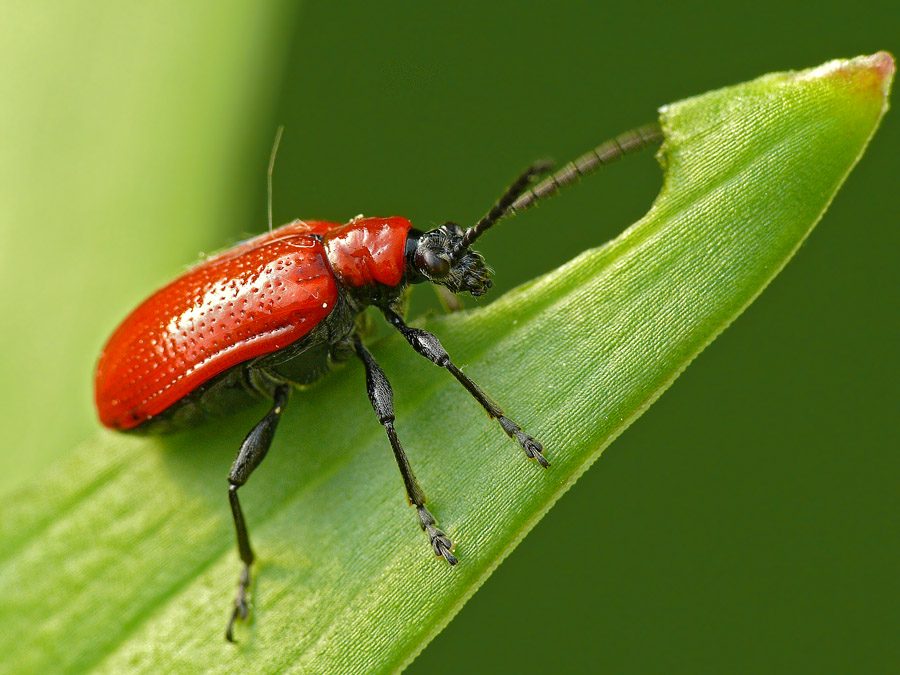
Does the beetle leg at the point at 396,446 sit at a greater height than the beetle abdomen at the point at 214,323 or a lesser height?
lesser

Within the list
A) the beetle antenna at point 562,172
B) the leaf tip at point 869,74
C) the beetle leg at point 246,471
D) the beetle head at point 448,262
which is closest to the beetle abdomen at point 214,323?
the beetle leg at point 246,471

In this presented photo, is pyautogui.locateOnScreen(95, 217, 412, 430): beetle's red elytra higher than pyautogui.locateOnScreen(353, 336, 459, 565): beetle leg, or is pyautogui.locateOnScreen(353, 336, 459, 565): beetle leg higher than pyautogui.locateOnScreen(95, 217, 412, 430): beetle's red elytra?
pyautogui.locateOnScreen(95, 217, 412, 430): beetle's red elytra

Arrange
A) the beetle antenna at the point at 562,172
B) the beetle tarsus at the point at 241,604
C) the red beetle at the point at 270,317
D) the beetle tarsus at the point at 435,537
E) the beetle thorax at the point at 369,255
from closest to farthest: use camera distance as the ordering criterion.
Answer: the beetle tarsus at the point at 435,537 < the beetle tarsus at the point at 241,604 < the beetle antenna at the point at 562,172 < the red beetle at the point at 270,317 < the beetle thorax at the point at 369,255

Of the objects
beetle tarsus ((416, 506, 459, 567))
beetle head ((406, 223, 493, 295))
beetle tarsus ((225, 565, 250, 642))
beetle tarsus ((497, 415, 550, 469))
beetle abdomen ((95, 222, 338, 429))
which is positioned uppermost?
beetle abdomen ((95, 222, 338, 429))

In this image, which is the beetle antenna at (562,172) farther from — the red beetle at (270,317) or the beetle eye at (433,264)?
the beetle eye at (433,264)

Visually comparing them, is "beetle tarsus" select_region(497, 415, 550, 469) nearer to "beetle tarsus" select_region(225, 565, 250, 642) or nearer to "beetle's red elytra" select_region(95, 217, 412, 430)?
"beetle's red elytra" select_region(95, 217, 412, 430)

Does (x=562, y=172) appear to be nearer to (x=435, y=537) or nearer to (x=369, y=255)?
(x=369, y=255)

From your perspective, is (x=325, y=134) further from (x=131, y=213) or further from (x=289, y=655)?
(x=289, y=655)

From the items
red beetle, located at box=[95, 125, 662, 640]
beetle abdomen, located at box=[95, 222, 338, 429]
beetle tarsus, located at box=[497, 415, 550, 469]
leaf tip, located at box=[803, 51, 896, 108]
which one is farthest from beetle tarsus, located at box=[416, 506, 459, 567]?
leaf tip, located at box=[803, 51, 896, 108]
